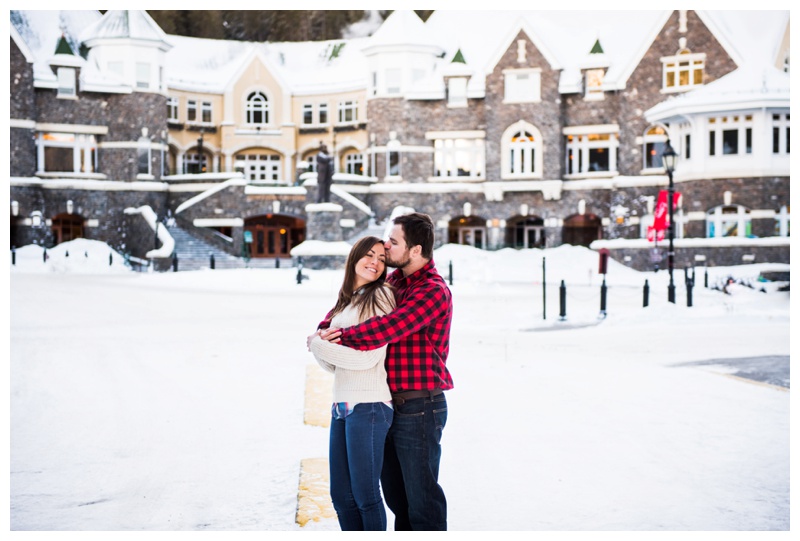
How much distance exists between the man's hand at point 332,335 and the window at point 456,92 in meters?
38.0

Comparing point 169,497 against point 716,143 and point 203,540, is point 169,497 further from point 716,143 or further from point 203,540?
point 716,143

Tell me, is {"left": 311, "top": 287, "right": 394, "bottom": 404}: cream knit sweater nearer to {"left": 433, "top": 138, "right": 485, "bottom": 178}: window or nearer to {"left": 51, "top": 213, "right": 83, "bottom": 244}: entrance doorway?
{"left": 433, "top": 138, "right": 485, "bottom": 178}: window

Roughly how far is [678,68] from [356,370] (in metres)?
36.5

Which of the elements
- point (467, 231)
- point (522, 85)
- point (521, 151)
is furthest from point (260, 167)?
point (522, 85)

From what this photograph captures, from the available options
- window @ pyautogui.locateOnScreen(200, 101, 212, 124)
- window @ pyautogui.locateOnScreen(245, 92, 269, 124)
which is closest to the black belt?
window @ pyautogui.locateOnScreen(200, 101, 212, 124)

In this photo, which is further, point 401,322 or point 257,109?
point 257,109

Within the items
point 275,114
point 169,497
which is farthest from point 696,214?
point 169,497

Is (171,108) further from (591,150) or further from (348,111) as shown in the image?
(591,150)

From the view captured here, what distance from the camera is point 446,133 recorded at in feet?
138

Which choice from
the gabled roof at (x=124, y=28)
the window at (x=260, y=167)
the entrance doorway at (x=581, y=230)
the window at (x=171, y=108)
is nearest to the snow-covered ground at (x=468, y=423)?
the entrance doorway at (x=581, y=230)

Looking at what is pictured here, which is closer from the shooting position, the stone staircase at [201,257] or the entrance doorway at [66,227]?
the stone staircase at [201,257]

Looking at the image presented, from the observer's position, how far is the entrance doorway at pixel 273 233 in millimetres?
43094

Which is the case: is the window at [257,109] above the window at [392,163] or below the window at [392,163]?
above

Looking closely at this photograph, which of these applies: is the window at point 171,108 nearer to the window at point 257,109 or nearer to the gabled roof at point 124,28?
the window at point 257,109
